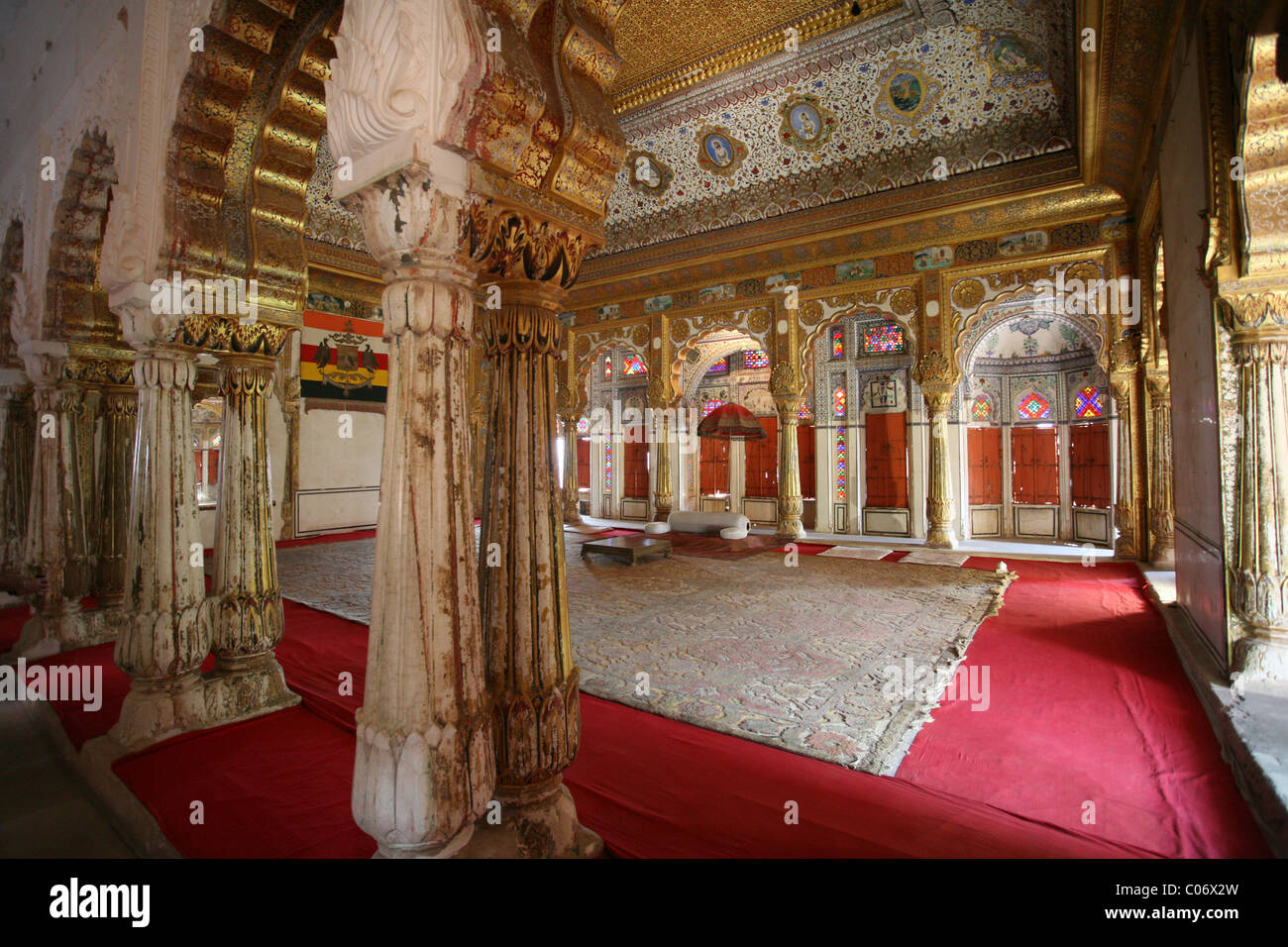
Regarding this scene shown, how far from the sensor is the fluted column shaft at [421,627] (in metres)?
1.62

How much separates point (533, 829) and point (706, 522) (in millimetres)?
8686

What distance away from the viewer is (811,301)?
10297mm

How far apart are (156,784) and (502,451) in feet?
7.56

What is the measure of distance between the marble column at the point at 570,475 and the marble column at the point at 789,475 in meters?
4.53

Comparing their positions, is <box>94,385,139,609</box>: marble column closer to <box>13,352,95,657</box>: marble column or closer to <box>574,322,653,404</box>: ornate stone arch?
<box>13,352,95,657</box>: marble column

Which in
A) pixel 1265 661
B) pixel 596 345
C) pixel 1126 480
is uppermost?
pixel 596 345

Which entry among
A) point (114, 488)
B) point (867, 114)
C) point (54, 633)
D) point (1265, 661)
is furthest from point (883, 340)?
point (54, 633)

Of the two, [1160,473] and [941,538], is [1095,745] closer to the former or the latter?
[1160,473]

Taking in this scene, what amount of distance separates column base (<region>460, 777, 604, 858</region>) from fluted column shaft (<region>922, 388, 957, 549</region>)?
8.82 meters

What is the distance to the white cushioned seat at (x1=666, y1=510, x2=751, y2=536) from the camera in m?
10.0

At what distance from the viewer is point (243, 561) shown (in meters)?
3.35

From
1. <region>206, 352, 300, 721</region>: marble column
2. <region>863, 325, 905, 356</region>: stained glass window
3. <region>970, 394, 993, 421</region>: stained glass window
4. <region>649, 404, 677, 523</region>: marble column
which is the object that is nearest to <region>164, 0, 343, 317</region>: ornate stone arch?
<region>206, 352, 300, 721</region>: marble column

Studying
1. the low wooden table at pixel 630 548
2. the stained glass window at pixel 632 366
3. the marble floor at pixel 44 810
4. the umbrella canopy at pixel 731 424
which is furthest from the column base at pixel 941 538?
the marble floor at pixel 44 810
